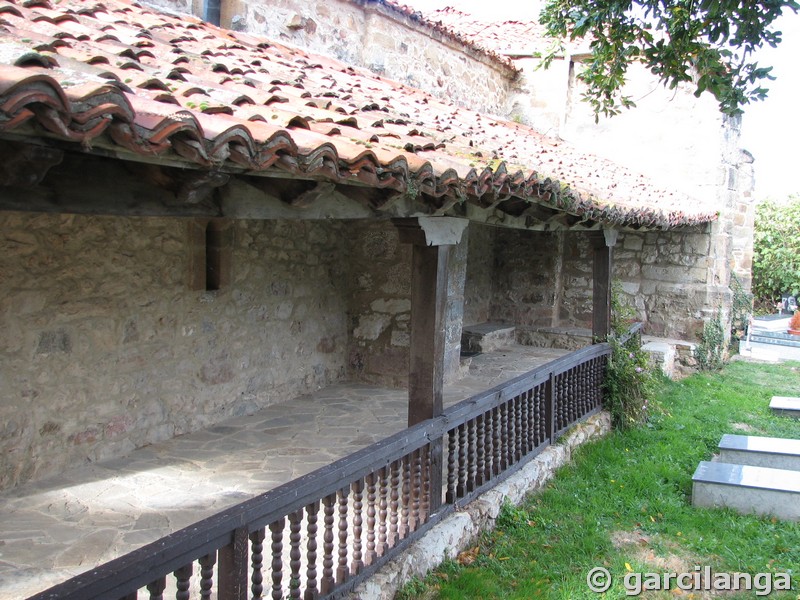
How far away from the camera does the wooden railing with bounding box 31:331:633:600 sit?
7.54 ft

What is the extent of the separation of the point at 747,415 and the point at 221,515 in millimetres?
7530

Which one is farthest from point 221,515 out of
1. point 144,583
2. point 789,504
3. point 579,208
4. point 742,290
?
point 742,290

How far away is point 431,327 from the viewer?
405 centimetres

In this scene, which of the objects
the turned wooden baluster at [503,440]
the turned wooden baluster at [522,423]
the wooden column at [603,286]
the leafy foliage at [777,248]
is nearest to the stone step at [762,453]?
the wooden column at [603,286]

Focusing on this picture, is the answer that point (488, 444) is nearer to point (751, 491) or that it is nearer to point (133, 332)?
point (751, 491)

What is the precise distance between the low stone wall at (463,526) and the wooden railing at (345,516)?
61 millimetres

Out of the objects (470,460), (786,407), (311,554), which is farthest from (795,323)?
(311,554)

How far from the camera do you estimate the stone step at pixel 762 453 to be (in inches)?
237

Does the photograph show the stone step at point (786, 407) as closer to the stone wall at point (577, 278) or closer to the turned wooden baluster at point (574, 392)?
the stone wall at point (577, 278)

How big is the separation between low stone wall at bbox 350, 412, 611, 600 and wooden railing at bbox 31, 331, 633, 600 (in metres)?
0.06

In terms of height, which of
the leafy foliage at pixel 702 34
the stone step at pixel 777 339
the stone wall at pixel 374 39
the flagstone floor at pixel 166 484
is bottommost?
the flagstone floor at pixel 166 484

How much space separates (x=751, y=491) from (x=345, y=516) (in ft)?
11.6

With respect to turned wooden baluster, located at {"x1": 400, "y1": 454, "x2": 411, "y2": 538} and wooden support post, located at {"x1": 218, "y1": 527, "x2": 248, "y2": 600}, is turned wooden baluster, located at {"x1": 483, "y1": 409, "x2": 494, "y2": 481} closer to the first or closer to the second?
turned wooden baluster, located at {"x1": 400, "y1": 454, "x2": 411, "y2": 538}

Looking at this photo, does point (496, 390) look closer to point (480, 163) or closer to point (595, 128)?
point (480, 163)
